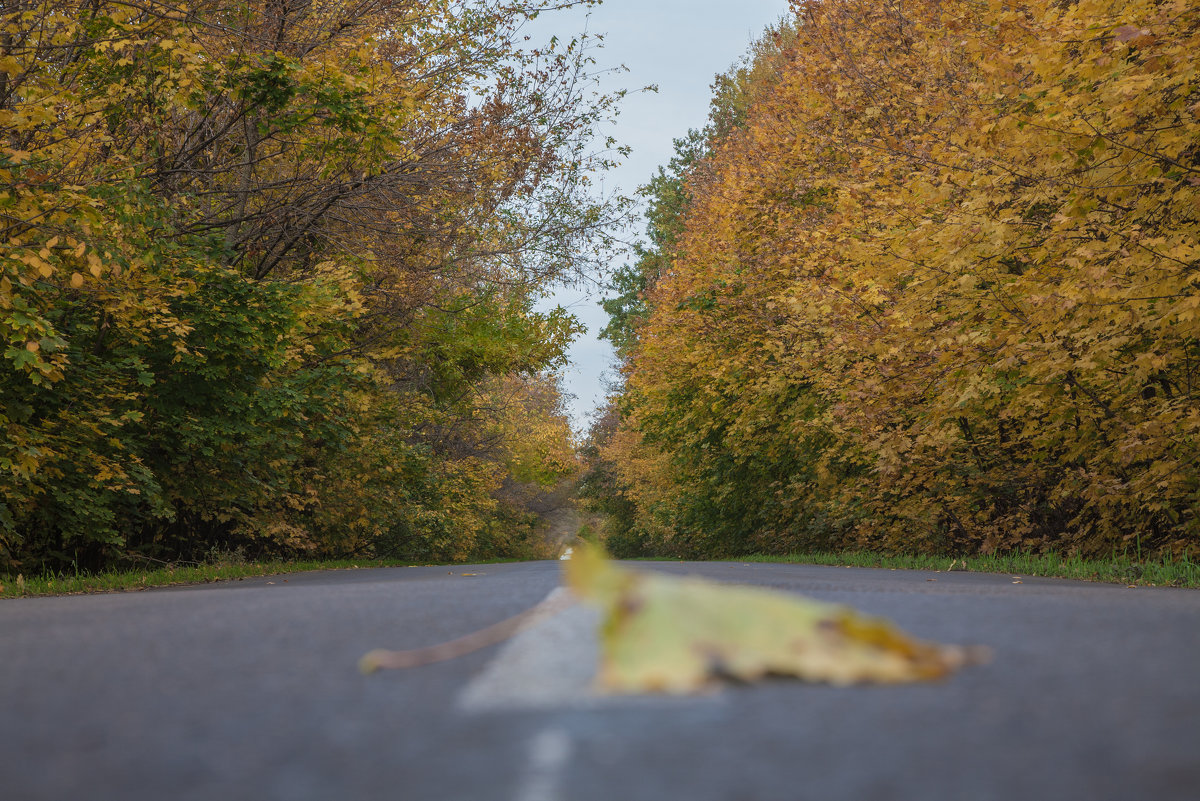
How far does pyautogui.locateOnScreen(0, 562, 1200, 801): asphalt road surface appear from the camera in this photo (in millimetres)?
1502

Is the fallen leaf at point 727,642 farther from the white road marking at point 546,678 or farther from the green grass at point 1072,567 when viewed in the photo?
the green grass at point 1072,567

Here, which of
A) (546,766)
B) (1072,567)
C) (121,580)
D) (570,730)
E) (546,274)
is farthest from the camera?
(546,274)

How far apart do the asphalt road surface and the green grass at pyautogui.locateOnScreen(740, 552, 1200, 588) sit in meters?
6.78

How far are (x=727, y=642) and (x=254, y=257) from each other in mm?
17803

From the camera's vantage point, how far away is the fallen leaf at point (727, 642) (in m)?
1.76

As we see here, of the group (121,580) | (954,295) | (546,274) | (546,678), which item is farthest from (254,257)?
(546,678)

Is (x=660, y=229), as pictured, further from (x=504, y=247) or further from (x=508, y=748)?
(x=508, y=748)

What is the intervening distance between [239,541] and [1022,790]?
19.3 metres

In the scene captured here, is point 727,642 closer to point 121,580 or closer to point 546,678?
point 546,678

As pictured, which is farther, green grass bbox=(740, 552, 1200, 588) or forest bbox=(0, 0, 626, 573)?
forest bbox=(0, 0, 626, 573)

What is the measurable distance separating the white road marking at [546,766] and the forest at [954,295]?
8075mm

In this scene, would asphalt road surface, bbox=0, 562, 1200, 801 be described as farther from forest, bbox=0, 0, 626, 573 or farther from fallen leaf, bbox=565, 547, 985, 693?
forest, bbox=0, 0, 626, 573

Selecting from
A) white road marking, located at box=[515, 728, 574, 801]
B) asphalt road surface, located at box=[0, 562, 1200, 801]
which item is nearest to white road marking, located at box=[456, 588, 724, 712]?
asphalt road surface, located at box=[0, 562, 1200, 801]

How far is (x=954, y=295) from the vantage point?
12.8 meters
